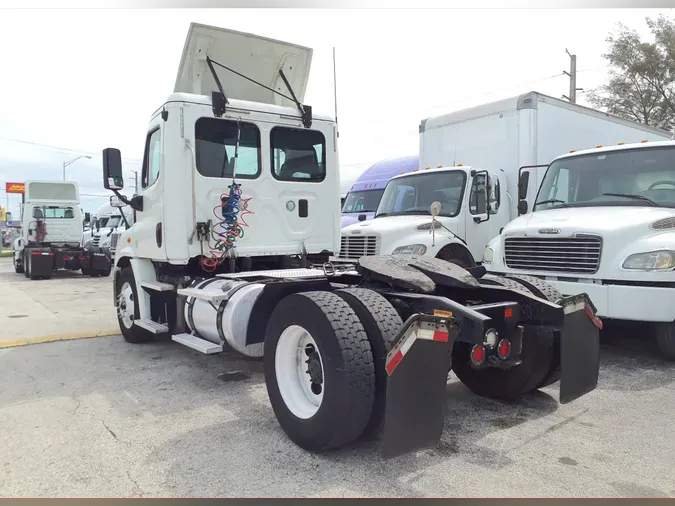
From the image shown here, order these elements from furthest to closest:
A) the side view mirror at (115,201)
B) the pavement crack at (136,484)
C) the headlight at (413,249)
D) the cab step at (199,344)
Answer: the headlight at (413,249) < the side view mirror at (115,201) < the cab step at (199,344) < the pavement crack at (136,484)

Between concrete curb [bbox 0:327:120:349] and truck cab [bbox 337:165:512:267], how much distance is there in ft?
11.6

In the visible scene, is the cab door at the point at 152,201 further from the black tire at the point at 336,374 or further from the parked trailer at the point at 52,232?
the parked trailer at the point at 52,232

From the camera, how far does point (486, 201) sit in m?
8.23

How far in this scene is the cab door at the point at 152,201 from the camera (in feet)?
18.8

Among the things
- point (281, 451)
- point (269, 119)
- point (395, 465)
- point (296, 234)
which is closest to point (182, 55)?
point (269, 119)

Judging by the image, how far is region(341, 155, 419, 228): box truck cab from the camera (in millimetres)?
13141

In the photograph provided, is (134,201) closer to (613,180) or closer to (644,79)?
(613,180)

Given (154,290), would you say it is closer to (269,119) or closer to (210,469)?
(269,119)

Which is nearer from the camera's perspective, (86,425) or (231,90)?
(86,425)

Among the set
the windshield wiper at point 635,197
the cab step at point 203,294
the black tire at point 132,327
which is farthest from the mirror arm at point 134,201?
the windshield wiper at point 635,197

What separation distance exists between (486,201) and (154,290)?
4929 millimetres

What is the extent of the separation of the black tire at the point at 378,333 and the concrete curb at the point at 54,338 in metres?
5.36

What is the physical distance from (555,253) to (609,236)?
627mm

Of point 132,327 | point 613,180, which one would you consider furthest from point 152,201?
point 613,180
